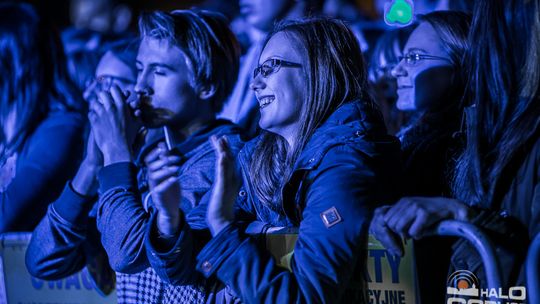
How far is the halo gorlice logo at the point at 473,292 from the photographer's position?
6.37 ft

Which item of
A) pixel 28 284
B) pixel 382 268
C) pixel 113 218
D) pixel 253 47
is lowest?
pixel 28 284

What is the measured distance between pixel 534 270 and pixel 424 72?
4.26 feet

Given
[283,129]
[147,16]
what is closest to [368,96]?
[283,129]

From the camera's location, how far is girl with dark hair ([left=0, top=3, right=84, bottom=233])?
139 inches

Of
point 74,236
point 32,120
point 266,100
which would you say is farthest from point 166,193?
point 32,120

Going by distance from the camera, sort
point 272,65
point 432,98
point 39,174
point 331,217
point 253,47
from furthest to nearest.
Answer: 1. point 253,47
2. point 39,174
3. point 432,98
4. point 272,65
5. point 331,217

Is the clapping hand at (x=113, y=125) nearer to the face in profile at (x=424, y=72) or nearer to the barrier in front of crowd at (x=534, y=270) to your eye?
the face in profile at (x=424, y=72)

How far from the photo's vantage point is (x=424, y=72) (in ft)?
9.86

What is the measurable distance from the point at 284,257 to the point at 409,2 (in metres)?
1.84

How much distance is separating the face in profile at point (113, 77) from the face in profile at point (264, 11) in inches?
36.2

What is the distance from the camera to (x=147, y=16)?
318 centimetres

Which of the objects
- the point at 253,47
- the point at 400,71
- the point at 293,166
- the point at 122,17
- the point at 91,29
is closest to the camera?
the point at 293,166

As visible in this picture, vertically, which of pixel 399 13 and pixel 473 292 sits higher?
pixel 399 13

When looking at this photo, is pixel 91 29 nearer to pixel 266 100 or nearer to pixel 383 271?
pixel 266 100
